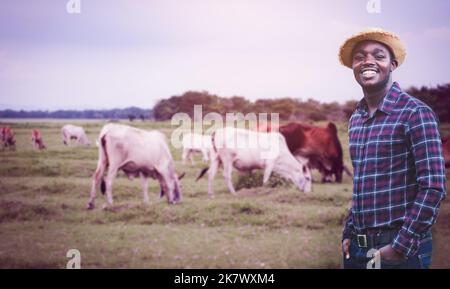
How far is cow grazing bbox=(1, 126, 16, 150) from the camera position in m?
4.30

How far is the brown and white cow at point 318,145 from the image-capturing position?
438 cm

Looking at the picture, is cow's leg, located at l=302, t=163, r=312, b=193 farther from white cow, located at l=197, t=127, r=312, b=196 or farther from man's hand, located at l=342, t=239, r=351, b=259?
man's hand, located at l=342, t=239, r=351, b=259

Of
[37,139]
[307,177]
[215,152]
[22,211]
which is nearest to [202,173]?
[215,152]

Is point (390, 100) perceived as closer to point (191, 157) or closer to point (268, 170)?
point (268, 170)

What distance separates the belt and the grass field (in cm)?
154

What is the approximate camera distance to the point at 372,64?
291 centimetres

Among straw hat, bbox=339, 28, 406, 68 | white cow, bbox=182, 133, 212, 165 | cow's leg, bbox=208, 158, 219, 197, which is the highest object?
straw hat, bbox=339, 28, 406, 68

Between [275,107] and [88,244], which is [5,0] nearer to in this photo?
[88,244]

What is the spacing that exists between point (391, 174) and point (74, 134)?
9.24ft

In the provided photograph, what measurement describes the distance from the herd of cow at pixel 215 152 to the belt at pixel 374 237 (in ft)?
5.77

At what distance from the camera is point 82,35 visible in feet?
13.7

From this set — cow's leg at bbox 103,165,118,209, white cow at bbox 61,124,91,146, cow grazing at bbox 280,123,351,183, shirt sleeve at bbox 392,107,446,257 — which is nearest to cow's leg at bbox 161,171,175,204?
cow's leg at bbox 103,165,118,209
